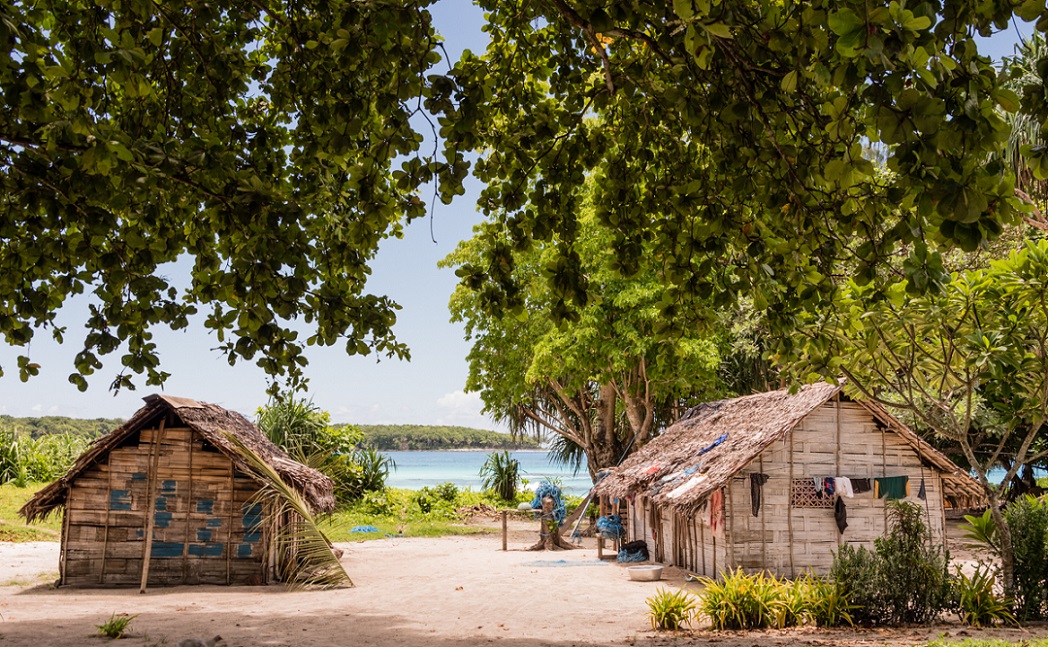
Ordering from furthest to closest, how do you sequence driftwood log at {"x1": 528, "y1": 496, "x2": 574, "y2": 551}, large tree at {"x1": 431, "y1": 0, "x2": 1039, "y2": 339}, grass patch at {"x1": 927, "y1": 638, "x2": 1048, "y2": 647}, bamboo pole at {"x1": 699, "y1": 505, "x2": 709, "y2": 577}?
1. driftwood log at {"x1": 528, "y1": 496, "x2": 574, "y2": 551}
2. bamboo pole at {"x1": 699, "y1": 505, "x2": 709, "y2": 577}
3. grass patch at {"x1": 927, "y1": 638, "x2": 1048, "y2": 647}
4. large tree at {"x1": 431, "y1": 0, "x2": 1039, "y2": 339}

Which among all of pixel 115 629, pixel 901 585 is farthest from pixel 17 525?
pixel 901 585

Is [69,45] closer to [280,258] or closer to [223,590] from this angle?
[280,258]

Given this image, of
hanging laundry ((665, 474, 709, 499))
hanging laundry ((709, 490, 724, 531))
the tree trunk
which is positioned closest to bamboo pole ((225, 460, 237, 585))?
hanging laundry ((665, 474, 709, 499))

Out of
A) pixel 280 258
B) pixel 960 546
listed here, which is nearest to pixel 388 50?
pixel 280 258

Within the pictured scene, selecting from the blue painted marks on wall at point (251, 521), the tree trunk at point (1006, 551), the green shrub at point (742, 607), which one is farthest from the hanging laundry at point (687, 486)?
the blue painted marks on wall at point (251, 521)

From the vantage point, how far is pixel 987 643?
963 centimetres

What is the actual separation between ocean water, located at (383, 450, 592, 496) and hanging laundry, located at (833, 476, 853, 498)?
193 feet

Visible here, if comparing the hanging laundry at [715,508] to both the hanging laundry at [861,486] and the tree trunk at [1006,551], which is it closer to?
the hanging laundry at [861,486]

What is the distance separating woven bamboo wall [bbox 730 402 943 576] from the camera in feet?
51.2

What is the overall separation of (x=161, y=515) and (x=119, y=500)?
839 millimetres

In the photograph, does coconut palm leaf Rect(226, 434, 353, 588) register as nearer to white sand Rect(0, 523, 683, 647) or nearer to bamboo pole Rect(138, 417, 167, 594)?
white sand Rect(0, 523, 683, 647)

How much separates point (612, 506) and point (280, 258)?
68.2 ft

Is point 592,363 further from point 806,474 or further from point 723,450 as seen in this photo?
point 806,474

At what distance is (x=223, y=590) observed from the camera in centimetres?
1560
